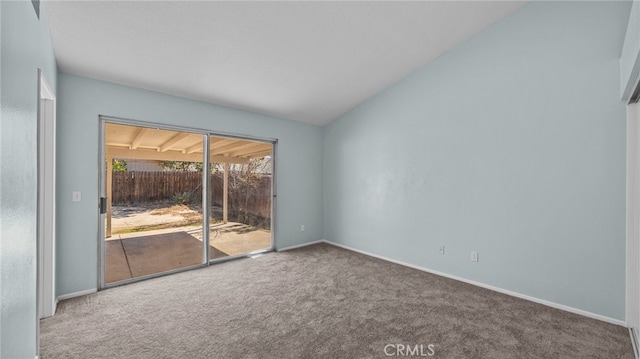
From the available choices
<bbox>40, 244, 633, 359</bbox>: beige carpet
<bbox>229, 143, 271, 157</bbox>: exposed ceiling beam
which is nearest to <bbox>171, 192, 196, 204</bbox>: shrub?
<bbox>229, 143, 271, 157</bbox>: exposed ceiling beam

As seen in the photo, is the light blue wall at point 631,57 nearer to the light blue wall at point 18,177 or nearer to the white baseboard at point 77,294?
the light blue wall at point 18,177

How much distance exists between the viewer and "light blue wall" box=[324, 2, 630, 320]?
237 cm

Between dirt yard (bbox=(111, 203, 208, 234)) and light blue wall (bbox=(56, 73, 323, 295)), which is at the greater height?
light blue wall (bbox=(56, 73, 323, 295))

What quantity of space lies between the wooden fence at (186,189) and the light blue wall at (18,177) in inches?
89.9

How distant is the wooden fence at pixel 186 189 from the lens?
4.20 meters

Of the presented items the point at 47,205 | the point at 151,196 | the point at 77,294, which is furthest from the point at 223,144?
the point at 77,294

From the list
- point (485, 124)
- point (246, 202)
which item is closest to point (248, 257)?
point (246, 202)

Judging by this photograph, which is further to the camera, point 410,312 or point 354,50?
point 354,50

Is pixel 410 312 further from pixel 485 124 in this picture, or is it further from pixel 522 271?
pixel 485 124

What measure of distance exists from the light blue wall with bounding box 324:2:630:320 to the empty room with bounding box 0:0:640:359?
0.7 inches

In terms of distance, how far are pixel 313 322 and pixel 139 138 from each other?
3.71 m

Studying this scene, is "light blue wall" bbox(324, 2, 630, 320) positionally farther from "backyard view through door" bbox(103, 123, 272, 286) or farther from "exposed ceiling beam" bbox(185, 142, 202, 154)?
"exposed ceiling beam" bbox(185, 142, 202, 154)

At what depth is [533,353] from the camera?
1890 mm

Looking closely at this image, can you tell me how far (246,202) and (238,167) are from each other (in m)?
0.65
